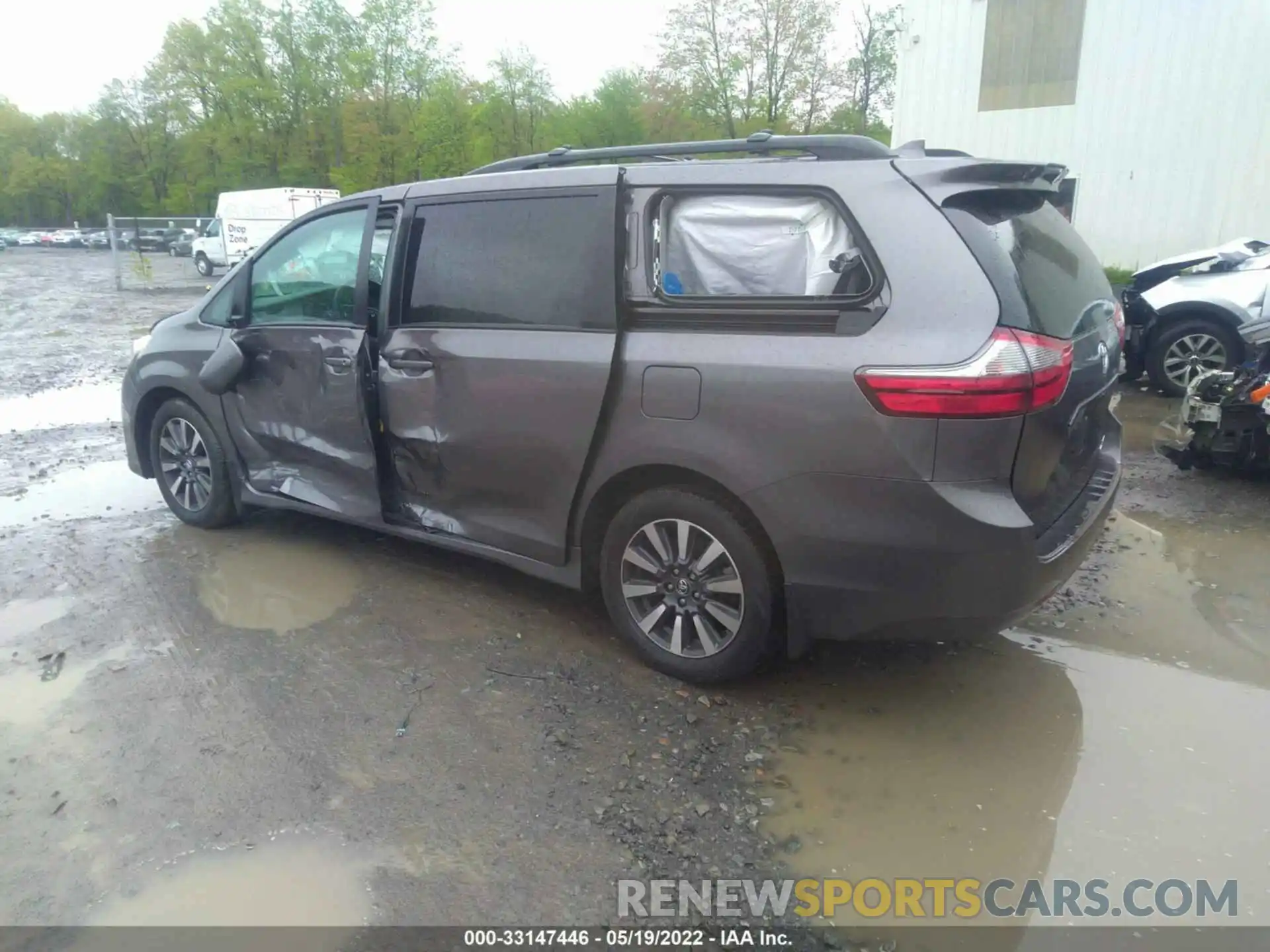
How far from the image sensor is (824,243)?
9.98 ft

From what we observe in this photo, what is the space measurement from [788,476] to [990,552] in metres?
0.66

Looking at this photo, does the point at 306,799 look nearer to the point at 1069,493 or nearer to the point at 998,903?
the point at 998,903

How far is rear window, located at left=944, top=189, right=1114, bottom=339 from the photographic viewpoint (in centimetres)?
284

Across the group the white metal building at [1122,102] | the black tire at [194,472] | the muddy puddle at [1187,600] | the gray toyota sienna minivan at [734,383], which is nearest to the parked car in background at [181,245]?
the white metal building at [1122,102]

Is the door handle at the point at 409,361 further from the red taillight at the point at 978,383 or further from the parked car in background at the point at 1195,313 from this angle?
the parked car in background at the point at 1195,313

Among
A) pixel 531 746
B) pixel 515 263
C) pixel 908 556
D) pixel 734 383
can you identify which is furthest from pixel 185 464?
pixel 908 556

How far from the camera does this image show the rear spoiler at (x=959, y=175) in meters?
2.93

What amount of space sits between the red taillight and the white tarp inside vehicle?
0.42m

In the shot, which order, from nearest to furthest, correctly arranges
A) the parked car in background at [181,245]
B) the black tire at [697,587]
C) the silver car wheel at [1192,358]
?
the black tire at [697,587]
the silver car wheel at [1192,358]
the parked car in background at [181,245]

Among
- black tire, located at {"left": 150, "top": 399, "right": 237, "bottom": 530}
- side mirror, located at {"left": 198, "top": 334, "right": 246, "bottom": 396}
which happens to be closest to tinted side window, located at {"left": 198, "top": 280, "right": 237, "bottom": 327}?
side mirror, located at {"left": 198, "top": 334, "right": 246, "bottom": 396}

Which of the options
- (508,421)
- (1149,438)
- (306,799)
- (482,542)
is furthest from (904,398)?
(1149,438)

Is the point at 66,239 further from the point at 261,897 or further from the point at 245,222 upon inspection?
the point at 261,897

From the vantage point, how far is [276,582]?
15.1 feet

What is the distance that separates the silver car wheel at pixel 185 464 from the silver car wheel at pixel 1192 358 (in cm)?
779
